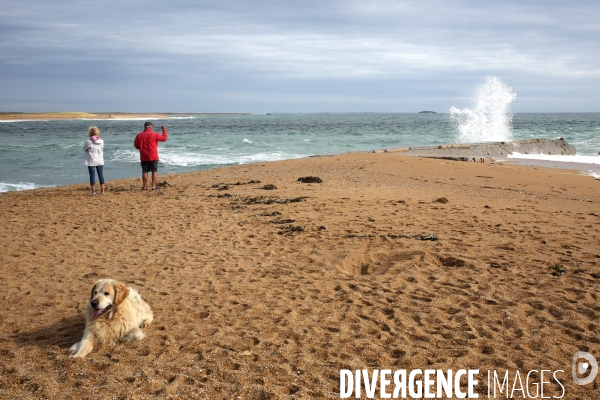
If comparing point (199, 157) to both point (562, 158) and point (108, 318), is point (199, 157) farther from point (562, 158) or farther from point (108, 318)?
point (108, 318)

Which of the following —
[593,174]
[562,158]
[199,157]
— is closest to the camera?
[593,174]

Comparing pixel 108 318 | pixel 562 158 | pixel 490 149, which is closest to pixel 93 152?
pixel 108 318

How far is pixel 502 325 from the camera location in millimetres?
4648

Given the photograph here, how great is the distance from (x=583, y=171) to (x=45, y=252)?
17.2m

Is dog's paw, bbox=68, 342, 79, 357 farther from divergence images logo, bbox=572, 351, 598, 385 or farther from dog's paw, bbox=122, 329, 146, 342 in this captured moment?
divergence images logo, bbox=572, 351, 598, 385

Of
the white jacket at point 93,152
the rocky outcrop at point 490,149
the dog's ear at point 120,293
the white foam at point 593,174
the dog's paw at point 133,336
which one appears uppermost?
the white jacket at point 93,152

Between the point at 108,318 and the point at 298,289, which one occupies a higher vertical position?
the point at 108,318

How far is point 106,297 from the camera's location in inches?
166

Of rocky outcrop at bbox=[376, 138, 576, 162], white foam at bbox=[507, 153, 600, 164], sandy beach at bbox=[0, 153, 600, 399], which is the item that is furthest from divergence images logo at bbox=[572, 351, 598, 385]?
white foam at bbox=[507, 153, 600, 164]

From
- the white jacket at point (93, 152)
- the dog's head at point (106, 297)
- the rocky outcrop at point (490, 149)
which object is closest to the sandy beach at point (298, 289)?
the dog's head at point (106, 297)

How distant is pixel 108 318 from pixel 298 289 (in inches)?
82.7

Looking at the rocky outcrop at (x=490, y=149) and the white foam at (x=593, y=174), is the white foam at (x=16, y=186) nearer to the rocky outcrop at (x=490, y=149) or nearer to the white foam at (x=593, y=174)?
the rocky outcrop at (x=490, y=149)

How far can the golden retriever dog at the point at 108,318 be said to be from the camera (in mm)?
4172

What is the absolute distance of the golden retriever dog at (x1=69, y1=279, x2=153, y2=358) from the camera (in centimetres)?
417
